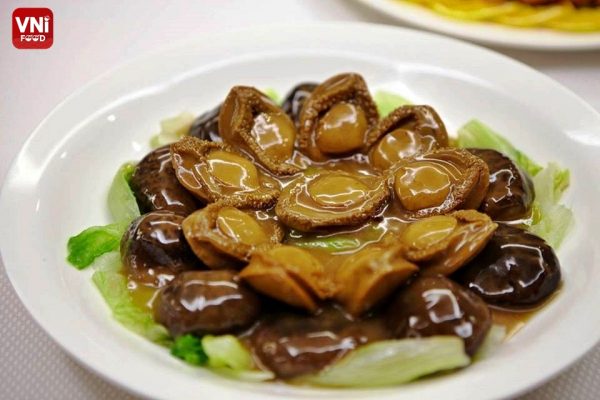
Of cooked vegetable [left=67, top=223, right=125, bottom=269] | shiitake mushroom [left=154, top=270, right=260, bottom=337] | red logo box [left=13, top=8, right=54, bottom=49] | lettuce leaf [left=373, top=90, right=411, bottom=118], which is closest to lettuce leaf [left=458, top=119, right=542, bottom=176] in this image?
lettuce leaf [left=373, top=90, right=411, bottom=118]

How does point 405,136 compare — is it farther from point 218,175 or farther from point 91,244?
point 91,244

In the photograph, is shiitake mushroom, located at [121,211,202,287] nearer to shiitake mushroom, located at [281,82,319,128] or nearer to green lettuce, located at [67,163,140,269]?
green lettuce, located at [67,163,140,269]

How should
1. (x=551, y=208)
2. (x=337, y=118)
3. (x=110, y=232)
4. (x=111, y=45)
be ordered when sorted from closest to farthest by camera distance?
(x=110, y=232)
(x=551, y=208)
(x=337, y=118)
(x=111, y=45)

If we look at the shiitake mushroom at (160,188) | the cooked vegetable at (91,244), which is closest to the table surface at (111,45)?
the cooked vegetable at (91,244)

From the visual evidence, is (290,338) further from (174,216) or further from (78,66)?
(78,66)

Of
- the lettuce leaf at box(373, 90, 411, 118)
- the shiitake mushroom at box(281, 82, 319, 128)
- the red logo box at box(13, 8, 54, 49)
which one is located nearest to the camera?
the shiitake mushroom at box(281, 82, 319, 128)

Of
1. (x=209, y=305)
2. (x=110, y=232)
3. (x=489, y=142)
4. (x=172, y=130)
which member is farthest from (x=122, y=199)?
(x=489, y=142)

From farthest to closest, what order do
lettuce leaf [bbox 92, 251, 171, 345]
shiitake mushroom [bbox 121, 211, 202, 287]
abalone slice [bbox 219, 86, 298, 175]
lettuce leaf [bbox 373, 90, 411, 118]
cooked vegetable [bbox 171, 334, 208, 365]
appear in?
lettuce leaf [bbox 373, 90, 411, 118]
abalone slice [bbox 219, 86, 298, 175]
shiitake mushroom [bbox 121, 211, 202, 287]
lettuce leaf [bbox 92, 251, 171, 345]
cooked vegetable [bbox 171, 334, 208, 365]
